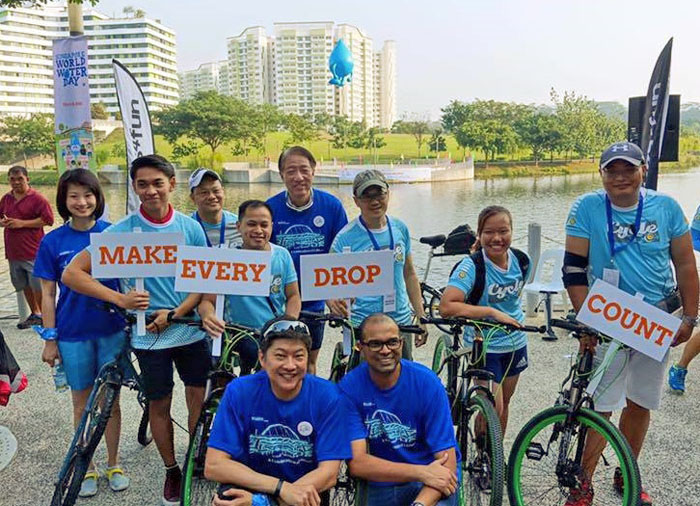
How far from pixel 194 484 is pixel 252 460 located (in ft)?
1.58

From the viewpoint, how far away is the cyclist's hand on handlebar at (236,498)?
219cm

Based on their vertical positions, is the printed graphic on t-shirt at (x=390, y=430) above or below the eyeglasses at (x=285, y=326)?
below

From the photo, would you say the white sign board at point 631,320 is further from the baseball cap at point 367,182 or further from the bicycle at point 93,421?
the bicycle at point 93,421

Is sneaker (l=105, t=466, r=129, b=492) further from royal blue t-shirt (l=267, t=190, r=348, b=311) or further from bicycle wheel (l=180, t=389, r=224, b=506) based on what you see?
royal blue t-shirt (l=267, t=190, r=348, b=311)

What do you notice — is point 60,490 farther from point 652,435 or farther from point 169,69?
point 169,69

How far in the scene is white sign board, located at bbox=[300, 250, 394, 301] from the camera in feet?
9.96

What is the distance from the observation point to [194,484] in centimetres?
266

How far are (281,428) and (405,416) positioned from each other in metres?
0.55

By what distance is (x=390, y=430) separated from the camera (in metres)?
2.47

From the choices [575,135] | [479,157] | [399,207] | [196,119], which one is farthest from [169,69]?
[399,207]

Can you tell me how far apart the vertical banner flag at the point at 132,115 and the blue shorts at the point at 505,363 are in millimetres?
4639

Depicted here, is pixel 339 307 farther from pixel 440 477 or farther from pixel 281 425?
pixel 440 477

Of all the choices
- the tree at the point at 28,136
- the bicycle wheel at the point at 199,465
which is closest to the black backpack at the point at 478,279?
the bicycle wheel at the point at 199,465

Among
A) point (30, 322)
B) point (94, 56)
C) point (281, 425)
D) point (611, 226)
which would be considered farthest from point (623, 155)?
point (94, 56)
